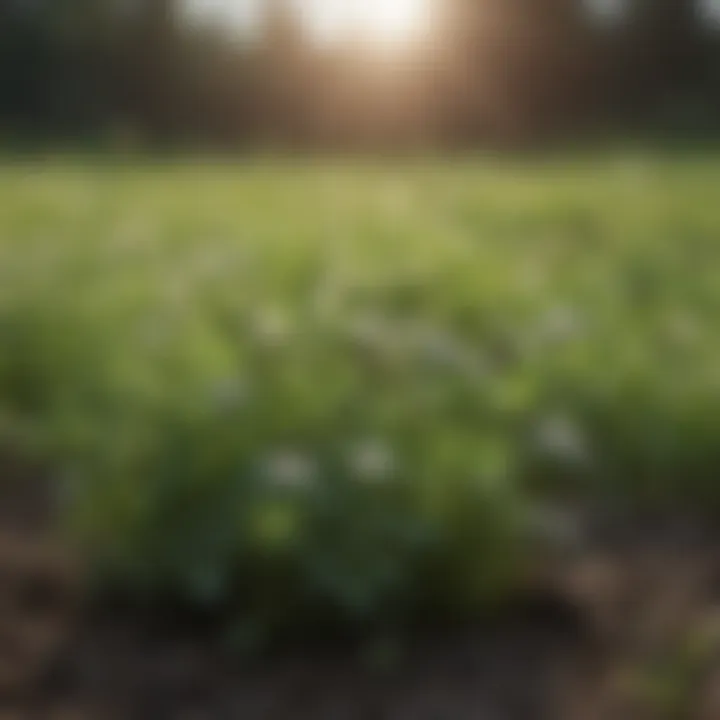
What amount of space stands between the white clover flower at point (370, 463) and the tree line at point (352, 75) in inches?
420

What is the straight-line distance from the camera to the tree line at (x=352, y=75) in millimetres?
13312

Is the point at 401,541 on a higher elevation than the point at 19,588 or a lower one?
higher

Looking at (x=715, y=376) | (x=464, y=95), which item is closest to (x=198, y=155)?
(x=464, y=95)

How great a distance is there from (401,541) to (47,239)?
3.61 m

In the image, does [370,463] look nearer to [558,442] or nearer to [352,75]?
[558,442]

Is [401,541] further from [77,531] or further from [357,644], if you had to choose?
[77,531]

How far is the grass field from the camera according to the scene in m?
2.34

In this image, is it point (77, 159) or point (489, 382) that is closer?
point (489, 382)

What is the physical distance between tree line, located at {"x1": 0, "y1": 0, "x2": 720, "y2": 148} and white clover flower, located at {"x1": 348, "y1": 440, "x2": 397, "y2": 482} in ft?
35.0

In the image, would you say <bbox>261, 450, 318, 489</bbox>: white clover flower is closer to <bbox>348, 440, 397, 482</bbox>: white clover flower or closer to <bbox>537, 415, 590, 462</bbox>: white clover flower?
<bbox>348, 440, 397, 482</bbox>: white clover flower

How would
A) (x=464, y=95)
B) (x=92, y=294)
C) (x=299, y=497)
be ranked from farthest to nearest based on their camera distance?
(x=464, y=95), (x=92, y=294), (x=299, y=497)

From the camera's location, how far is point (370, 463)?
2.29m

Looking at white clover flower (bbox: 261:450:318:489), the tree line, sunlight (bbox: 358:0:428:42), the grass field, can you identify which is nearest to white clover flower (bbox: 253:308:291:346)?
the grass field

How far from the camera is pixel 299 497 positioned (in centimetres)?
230
